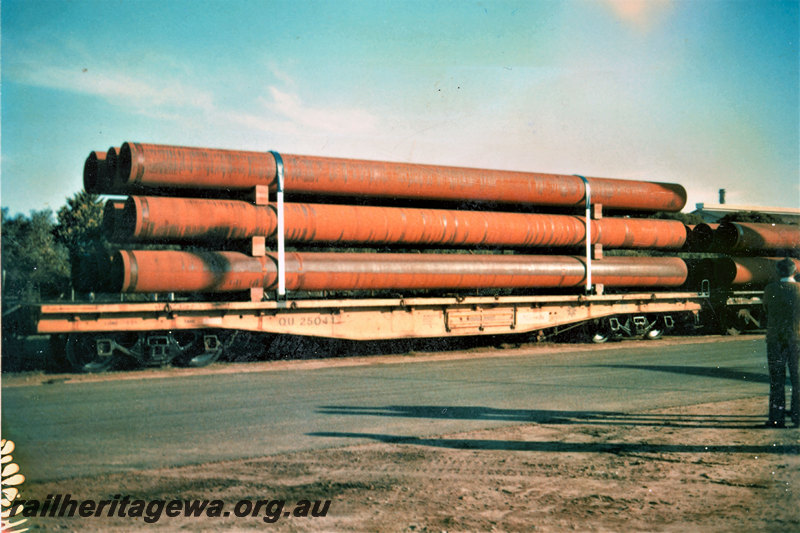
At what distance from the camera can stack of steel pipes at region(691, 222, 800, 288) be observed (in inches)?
703

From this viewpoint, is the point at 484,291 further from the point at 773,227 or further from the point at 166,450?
the point at 166,450

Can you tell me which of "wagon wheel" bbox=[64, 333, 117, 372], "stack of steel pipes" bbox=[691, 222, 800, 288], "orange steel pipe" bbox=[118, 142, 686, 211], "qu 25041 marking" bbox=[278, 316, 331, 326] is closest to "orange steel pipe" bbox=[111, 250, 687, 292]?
"qu 25041 marking" bbox=[278, 316, 331, 326]

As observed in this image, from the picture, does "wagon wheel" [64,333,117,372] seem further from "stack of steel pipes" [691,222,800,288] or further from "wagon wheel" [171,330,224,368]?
"stack of steel pipes" [691,222,800,288]

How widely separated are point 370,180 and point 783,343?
829 cm

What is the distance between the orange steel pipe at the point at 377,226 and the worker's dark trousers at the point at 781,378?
8039 mm

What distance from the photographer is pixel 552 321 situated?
51.3 ft

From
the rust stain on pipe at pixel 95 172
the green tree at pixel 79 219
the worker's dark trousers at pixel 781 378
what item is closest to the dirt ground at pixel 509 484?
the worker's dark trousers at pixel 781 378

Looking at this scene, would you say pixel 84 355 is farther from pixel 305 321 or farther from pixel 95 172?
pixel 305 321

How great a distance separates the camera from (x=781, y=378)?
7.06 m

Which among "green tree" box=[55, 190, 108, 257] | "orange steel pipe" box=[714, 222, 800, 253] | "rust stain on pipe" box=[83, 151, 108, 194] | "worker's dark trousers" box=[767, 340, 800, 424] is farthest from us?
"green tree" box=[55, 190, 108, 257]

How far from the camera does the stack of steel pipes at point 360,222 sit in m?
11.6

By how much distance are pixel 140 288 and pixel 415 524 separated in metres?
8.32

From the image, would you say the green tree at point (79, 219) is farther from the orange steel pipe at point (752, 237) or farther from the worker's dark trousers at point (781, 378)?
the worker's dark trousers at point (781, 378)

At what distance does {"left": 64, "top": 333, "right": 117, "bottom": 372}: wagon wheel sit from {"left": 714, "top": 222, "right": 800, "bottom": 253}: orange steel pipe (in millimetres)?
14938
